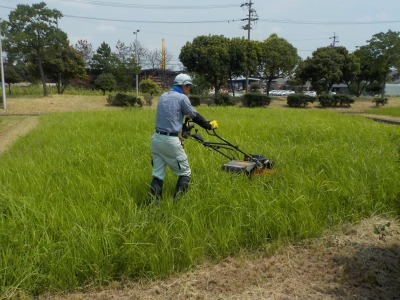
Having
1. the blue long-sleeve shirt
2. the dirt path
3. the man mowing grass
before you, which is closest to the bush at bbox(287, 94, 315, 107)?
the man mowing grass

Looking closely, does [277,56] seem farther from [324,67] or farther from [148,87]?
[148,87]

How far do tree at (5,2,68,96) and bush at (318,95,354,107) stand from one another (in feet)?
57.2

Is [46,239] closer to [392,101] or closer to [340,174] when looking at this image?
[340,174]

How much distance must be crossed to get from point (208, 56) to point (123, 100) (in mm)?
7250

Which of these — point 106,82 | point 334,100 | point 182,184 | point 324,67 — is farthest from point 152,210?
point 324,67

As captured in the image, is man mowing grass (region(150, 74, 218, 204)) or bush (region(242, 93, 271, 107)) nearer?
man mowing grass (region(150, 74, 218, 204))

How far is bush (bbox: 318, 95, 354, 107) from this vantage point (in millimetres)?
23783

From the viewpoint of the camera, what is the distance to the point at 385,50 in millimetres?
23469

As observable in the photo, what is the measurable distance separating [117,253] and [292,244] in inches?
60.4

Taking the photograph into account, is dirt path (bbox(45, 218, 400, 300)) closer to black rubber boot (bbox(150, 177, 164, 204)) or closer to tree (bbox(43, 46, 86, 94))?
black rubber boot (bbox(150, 177, 164, 204))

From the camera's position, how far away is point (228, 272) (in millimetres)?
2670

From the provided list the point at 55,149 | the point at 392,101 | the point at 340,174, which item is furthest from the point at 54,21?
the point at 392,101

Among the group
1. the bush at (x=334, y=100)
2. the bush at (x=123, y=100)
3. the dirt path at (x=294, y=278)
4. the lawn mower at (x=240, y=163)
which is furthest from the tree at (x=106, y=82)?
the dirt path at (x=294, y=278)

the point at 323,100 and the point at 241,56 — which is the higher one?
the point at 241,56
